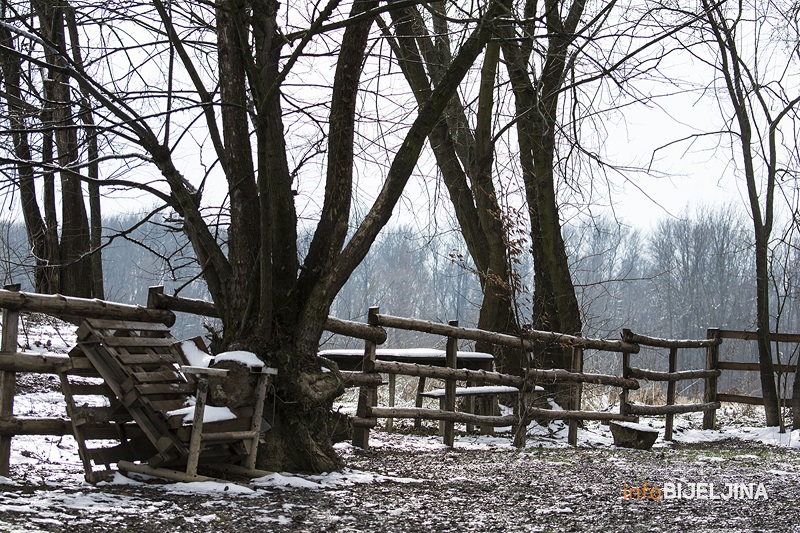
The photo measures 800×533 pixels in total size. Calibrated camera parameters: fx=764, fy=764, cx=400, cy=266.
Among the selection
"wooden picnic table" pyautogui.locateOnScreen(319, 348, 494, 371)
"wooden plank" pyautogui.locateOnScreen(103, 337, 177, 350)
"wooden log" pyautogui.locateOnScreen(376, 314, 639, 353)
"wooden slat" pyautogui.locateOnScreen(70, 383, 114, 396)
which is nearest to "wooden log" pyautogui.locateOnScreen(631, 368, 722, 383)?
"wooden log" pyautogui.locateOnScreen(376, 314, 639, 353)

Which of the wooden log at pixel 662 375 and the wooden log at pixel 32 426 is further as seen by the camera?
the wooden log at pixel 662 375

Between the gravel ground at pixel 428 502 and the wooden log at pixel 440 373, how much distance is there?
0.90 meters

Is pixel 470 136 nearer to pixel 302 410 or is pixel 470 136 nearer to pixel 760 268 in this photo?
→ pixel 760 268

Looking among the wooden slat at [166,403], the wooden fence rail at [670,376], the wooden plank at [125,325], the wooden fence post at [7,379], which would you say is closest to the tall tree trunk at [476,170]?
the wooden fence rail at [670,376]

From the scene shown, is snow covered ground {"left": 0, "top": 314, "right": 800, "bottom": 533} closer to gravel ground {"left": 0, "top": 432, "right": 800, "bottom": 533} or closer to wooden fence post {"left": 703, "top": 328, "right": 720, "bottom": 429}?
gravel ground {"left": 0, "top": 432, "right": 800, "bottom": 533}

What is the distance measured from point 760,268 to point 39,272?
10.8 m

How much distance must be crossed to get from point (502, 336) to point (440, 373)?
44.0 inches

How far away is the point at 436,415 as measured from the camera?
776 cm

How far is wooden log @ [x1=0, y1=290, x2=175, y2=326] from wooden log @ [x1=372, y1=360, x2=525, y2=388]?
2292 millimetres

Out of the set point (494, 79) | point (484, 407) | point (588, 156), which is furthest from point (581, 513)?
point (494, 79)

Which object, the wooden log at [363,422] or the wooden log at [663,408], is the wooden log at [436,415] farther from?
the wooden log at [663,408]

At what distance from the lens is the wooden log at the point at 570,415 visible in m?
8.76

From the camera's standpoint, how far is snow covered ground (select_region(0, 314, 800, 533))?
4.08 metres

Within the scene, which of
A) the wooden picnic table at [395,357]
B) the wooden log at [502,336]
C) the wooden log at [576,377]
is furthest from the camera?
the wooden log at [576,377]
